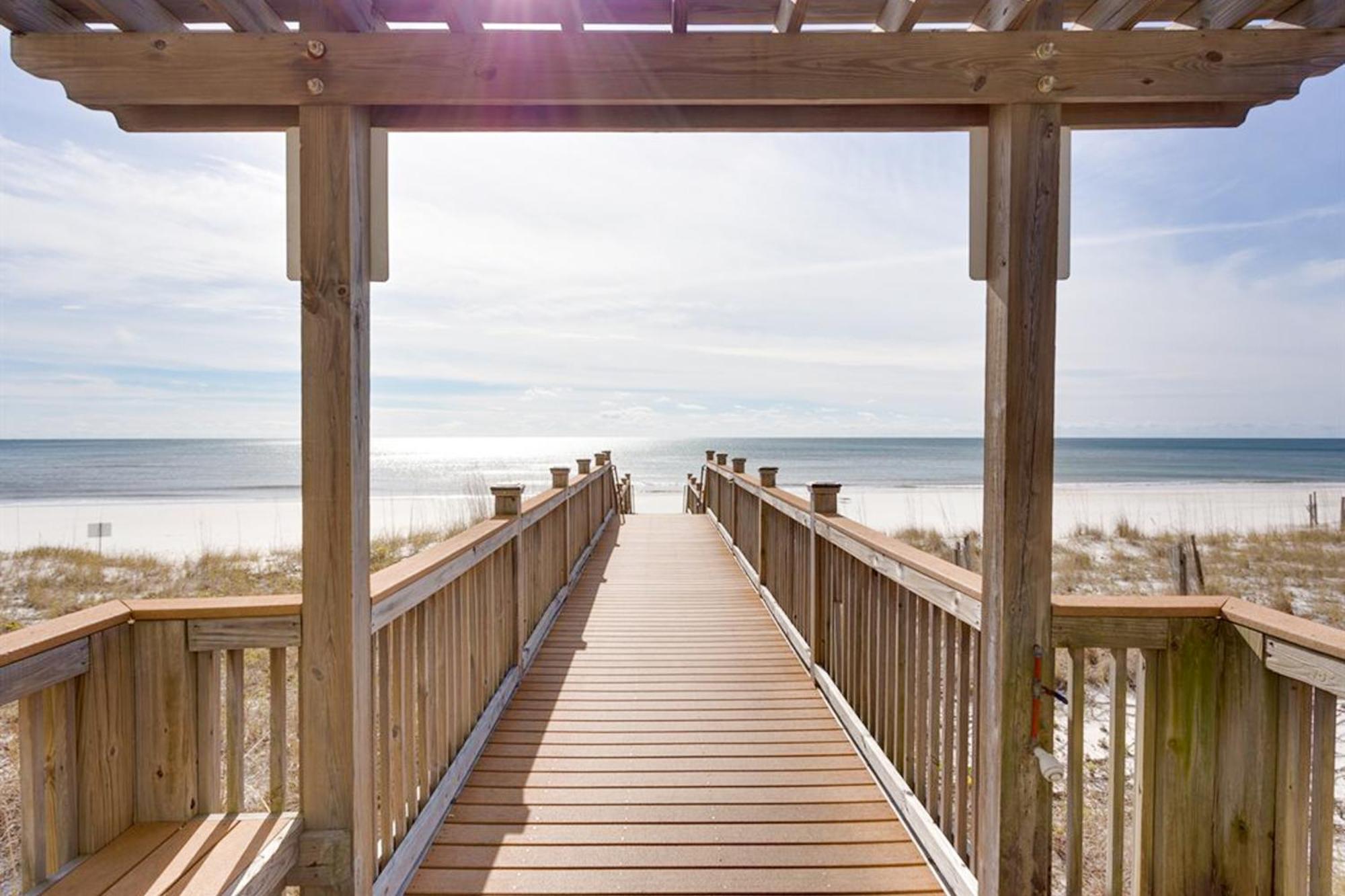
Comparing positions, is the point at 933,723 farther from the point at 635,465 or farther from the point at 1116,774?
the point at 635,465

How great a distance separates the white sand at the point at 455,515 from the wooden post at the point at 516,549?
9465 mm

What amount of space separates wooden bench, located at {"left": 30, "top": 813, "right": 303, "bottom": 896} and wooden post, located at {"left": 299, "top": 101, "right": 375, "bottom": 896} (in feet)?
0.36

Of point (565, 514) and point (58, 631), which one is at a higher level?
point (58, 631)

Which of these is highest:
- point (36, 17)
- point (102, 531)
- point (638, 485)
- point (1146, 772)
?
point (36, 17)

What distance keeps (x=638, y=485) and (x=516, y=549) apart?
3356 centimetres

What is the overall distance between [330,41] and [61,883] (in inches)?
88.8

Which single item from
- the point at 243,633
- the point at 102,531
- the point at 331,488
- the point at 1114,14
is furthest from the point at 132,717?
the point at 102,531

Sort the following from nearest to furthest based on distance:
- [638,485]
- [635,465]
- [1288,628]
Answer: [1288,628] → [638,485] → [635,465]

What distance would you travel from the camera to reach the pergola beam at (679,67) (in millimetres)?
1887

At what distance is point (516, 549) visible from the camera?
4.02 meters

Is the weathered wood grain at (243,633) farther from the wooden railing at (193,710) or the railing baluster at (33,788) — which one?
the railing baluster at (33,788)

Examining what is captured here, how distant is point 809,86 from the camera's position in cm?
195

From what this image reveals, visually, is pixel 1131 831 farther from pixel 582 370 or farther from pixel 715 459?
pixel 582 370

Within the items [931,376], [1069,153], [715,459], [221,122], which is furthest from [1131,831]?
[931,376]
